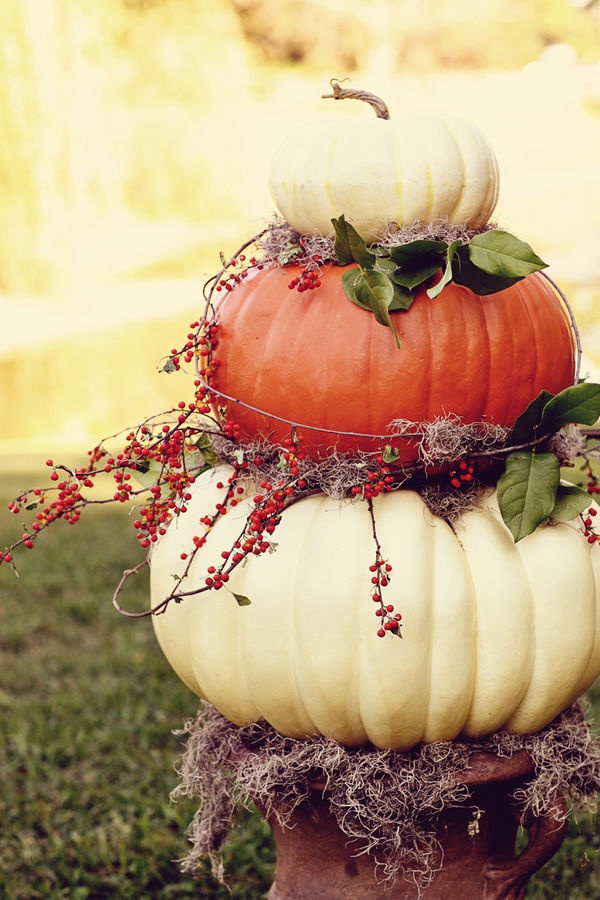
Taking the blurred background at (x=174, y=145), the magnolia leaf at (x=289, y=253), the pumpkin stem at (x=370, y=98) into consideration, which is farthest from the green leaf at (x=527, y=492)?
the blurred background at (x=174, y=145)

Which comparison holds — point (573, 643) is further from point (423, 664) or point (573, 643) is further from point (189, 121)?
point (189, 121)

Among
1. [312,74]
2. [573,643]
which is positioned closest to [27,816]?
[573,643]

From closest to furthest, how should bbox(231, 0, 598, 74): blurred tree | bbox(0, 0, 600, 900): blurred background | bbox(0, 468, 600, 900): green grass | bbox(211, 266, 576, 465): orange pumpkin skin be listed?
bbox(211, 266, 576, 465): orange pumpkin skin
bbox(0, 468, 600, 900): green grass
bbox(0, 0, 600, 900): blurred background
bbox(231, 0, 598, 74): blurred tree

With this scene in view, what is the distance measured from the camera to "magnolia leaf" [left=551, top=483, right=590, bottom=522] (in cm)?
164

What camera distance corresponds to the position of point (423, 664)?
160 cm

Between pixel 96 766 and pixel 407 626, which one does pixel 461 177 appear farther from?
pixel 96 766

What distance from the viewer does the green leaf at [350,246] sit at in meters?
1.62

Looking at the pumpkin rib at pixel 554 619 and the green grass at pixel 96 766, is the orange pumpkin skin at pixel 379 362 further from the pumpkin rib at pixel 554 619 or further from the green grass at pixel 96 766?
the green grass at pixel 96 766

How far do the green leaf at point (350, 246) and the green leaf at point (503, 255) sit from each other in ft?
0.54

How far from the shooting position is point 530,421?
5.48 ft

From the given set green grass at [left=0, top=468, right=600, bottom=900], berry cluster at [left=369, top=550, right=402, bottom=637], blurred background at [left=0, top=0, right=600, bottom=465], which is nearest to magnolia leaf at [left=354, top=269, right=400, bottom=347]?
berry cluster at [left=369, top=550, right=402, bottom=637]

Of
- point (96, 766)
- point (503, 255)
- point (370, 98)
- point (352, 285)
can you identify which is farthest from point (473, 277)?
point (96, 766)

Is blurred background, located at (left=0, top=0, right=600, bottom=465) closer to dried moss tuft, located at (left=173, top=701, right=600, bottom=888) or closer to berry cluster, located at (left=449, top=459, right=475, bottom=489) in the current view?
dried moss tuft, located at (left=173, top=701, right=600, bottom=888)

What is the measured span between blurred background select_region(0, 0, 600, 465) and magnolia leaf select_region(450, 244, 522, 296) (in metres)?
6.65
